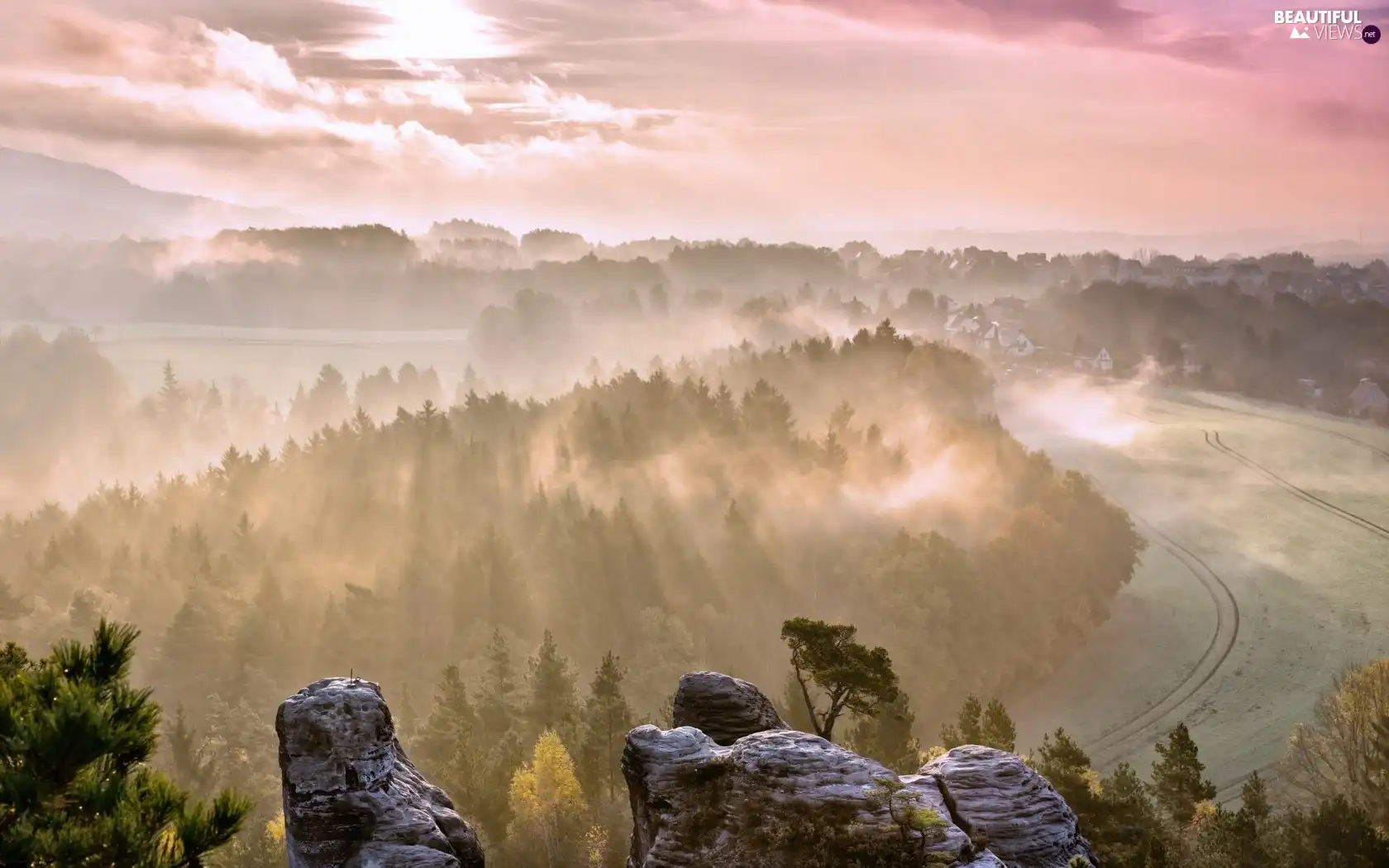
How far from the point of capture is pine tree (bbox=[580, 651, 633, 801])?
2426 inches

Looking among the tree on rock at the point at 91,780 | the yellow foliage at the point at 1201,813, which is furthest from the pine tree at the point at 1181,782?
the tree on rock at the point at 91,780

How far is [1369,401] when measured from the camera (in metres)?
190

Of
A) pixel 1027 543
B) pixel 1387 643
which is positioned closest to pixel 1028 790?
pixel 1027 543

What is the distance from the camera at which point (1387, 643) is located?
108500 mm

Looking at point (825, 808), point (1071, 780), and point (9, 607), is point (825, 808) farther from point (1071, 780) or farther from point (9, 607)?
point (9, 607)

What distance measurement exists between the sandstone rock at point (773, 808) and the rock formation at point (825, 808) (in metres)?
0.03

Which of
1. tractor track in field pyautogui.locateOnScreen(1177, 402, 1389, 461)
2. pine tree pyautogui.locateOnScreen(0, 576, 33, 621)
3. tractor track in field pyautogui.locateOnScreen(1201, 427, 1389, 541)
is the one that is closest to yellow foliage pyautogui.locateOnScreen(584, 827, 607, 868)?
pine tree pyautogui.locateOnScreen(0, 576, 33, 621)

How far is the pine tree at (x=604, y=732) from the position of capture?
6162 cm

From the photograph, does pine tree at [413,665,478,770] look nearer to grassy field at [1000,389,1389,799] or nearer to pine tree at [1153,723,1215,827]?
pine tree at [1153,723,1215,827]

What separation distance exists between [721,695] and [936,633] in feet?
247

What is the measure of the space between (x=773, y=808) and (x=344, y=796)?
1220 centimetres

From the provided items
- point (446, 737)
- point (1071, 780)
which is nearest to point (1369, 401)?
point (1071, 780)

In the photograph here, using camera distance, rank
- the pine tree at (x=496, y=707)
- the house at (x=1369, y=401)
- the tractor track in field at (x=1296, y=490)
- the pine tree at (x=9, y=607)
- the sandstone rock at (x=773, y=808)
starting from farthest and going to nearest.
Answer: the house at (x=1369, y=401) → the tractor track in field at (x=1296, y=490) → the pine tree at (x=9, y=607) → the pine tree at (x=496, y=707) → the sandstone rock at (x=773, y=808)

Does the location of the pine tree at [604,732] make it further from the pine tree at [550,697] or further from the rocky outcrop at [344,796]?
the rocky outcrop at [344,796]
